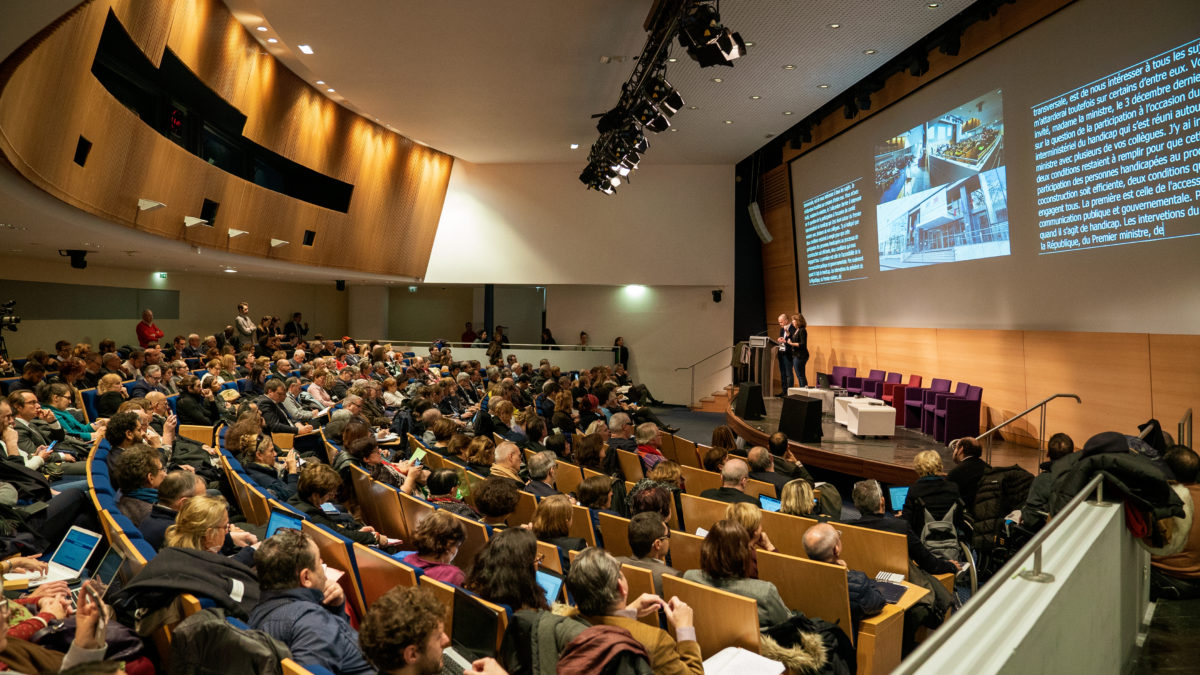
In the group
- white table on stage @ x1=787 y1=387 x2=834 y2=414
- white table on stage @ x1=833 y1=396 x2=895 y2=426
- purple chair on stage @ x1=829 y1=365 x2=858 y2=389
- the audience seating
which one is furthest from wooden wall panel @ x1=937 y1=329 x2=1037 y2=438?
the audience seating

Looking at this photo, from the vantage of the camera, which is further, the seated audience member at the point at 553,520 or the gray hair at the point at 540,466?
the gray hair at the point at 540,466

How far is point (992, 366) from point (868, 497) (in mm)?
5730

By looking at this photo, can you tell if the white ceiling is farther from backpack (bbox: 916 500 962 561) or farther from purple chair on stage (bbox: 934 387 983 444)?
backpack (bbox: 916 500 962 561)

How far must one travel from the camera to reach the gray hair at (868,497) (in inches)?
157

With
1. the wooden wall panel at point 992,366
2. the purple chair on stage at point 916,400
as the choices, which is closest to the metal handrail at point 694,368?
the purple chair on stage at point 916,400

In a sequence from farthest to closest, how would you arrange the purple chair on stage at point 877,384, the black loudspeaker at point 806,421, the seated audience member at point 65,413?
1. the purple chair on stage at point 877,384
2. the black loudspeaker at point 806,421
3. the seated audience member at point 65,413

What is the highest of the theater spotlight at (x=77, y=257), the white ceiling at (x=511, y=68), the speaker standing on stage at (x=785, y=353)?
the white ceiling at (x=511, y=68)

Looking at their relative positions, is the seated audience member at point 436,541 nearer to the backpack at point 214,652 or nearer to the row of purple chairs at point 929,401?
the backpack at point 214,652

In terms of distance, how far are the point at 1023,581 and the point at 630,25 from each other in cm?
735

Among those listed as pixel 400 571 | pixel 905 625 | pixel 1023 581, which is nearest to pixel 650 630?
pixel 400 571

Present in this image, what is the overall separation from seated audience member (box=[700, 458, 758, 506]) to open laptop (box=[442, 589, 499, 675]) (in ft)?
7.63

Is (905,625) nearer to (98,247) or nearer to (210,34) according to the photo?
(210,34)

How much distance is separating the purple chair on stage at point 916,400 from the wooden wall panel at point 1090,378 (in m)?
1.30

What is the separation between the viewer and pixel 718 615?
8.29ft
